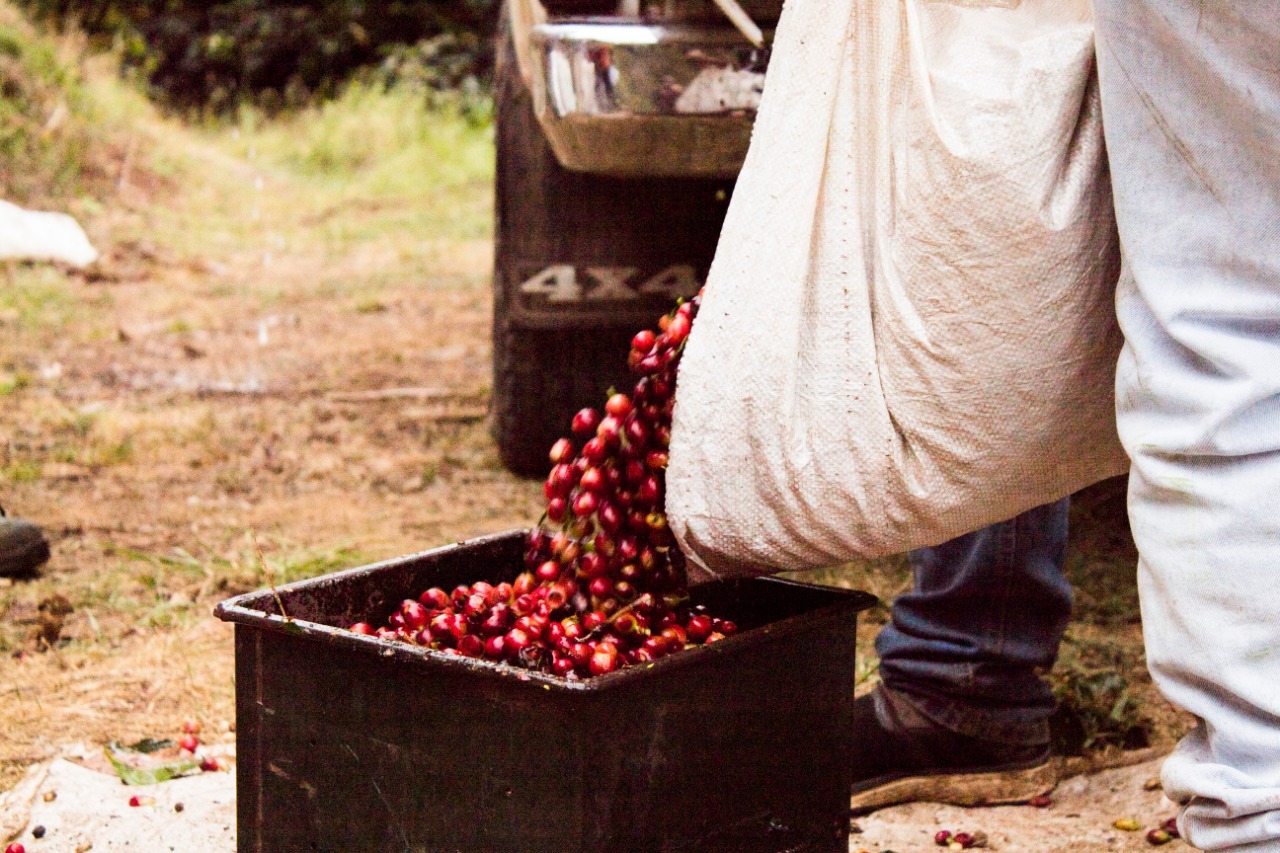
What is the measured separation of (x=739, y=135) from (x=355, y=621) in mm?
1328

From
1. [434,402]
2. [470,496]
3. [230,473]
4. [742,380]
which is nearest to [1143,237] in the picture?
[742,380]

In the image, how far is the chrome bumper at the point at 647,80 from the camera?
2.60 m

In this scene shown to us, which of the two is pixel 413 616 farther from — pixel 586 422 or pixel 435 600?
pixel 586 422

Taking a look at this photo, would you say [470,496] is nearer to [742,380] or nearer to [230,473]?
[230,473]

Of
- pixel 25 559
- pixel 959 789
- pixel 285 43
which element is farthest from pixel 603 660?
pixel 285 43

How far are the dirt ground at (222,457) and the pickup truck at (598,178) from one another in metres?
0.34

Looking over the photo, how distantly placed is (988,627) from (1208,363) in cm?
95

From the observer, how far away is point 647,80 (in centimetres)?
263

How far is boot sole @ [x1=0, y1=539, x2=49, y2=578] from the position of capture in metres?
2.98

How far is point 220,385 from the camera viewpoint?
5000mm

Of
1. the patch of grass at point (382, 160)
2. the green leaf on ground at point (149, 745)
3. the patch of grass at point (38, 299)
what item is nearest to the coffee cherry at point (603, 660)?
the green leaf on ground at point (149, 745)

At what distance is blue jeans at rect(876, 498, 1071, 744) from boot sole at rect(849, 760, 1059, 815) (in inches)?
2.2

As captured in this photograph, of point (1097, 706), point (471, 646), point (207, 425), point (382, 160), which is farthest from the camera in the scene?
point (382, 160)

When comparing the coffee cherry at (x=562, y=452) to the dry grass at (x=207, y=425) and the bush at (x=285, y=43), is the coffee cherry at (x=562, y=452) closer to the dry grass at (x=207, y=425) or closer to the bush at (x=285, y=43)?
the dry grass at (x=207, y=425)
